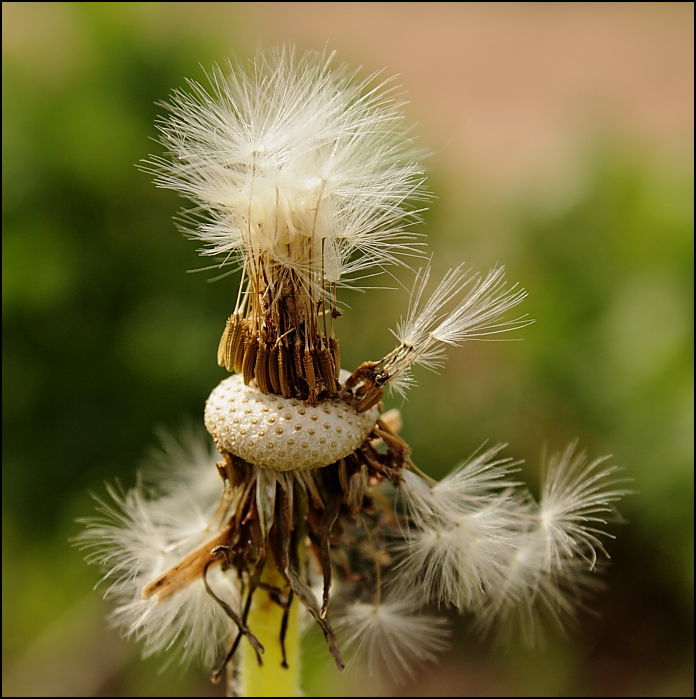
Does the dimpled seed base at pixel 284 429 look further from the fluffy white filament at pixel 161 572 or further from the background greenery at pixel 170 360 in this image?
the background greenery at pixel 170 360

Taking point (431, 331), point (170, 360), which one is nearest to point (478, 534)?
point (431, 331)

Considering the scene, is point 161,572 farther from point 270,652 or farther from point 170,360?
point 170,360

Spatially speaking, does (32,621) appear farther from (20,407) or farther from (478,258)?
(478,258)

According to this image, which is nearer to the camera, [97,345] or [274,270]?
[274,270]

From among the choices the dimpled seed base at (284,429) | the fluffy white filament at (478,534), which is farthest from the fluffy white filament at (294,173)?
the fluffy white filament at (478,534)

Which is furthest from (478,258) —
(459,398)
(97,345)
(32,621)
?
(32,621)
